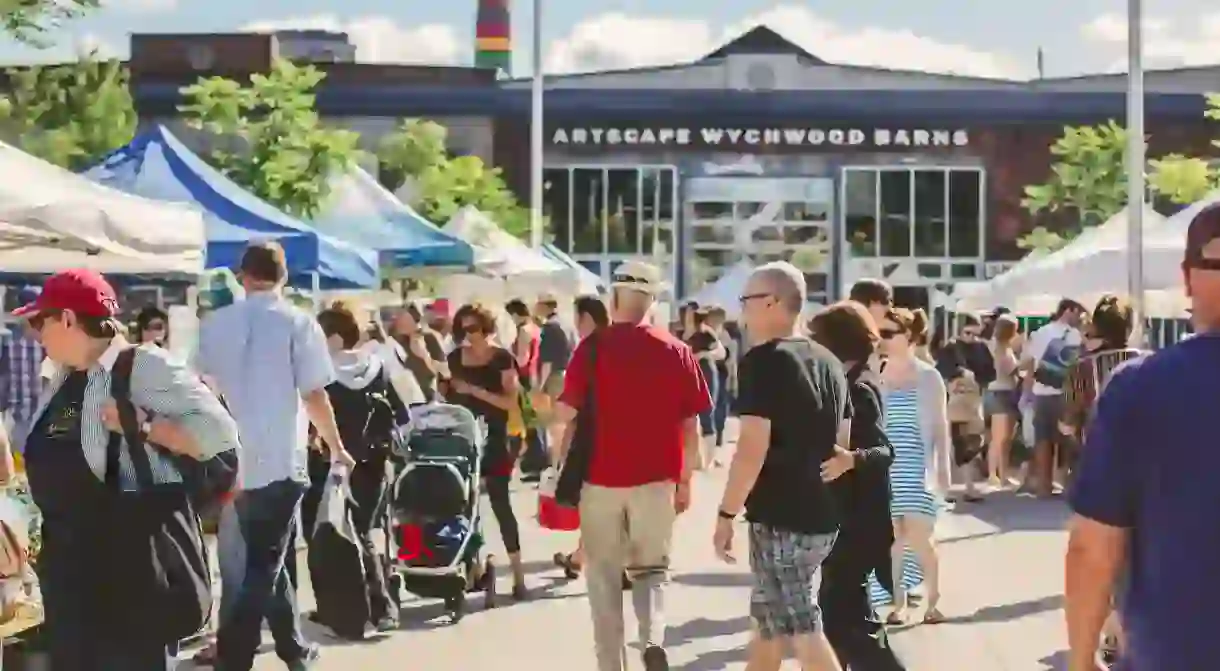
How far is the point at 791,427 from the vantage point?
21.7 ft

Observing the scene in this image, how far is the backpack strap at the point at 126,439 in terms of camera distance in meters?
5.04

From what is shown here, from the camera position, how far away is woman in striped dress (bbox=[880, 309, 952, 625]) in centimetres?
913

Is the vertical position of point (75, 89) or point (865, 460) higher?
point (75, 89)

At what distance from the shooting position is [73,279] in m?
5.16

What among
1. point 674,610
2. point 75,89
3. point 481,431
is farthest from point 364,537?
point 75,89

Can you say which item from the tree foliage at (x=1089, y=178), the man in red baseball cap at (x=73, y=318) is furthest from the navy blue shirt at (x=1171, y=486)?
the tree foliage at (x=1089, y=178)

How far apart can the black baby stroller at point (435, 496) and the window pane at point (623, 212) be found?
53001mm

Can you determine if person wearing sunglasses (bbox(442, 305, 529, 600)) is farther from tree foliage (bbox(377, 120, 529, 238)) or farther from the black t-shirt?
tree foliage (bbox(377, 120, 529, 238))

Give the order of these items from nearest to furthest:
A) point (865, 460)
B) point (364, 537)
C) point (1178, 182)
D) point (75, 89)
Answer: point (865, 460) → point (364, 537) → point (1178, 182) → point (75, 89)

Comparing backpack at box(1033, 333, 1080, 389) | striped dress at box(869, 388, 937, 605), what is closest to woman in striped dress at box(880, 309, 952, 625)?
striped dress at box(869, 388, 937, 605)

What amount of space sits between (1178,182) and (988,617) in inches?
1075

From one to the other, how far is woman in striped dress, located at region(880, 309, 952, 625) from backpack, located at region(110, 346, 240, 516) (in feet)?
14.9

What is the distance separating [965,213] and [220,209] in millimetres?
51482

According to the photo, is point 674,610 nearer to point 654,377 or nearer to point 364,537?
point 364,537
